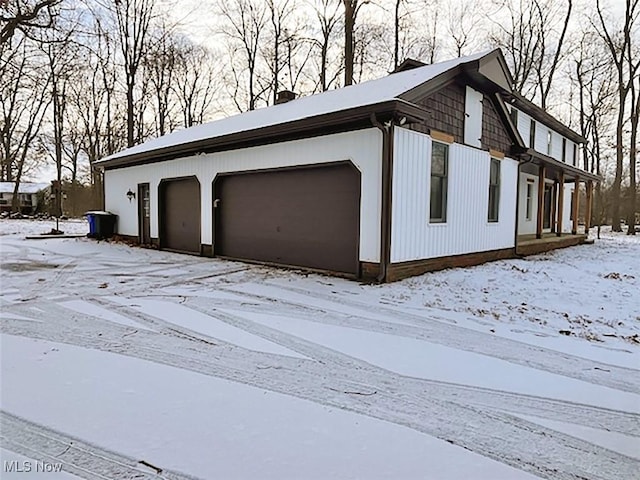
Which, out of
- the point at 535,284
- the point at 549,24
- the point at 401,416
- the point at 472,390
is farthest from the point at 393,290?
the point at 549,24

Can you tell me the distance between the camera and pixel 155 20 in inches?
782

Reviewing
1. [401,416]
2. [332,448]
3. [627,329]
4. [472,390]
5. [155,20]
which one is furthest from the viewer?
[155,20]

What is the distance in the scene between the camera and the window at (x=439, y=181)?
750cm

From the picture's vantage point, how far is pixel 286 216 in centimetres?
827

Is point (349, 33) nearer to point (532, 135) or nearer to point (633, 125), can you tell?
point (532, 135)

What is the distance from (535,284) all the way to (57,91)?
1029 inches

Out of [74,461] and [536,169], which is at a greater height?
[536,169]

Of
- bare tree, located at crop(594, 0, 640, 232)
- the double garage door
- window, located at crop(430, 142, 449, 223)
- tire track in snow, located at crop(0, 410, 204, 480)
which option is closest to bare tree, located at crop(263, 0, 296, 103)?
the double garage door

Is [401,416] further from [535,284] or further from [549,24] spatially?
[549,24]

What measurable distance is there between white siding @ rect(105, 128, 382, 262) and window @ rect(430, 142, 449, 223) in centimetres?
143

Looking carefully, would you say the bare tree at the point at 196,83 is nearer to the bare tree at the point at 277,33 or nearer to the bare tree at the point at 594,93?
the bare tree at the point at 277,33

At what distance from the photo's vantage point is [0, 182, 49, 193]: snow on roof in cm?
3121

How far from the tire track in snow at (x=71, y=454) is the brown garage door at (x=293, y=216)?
5236 mm

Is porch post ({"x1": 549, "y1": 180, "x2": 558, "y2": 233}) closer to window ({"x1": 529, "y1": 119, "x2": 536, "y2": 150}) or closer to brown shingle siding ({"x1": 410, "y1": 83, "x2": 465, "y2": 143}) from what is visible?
window ({"x1": 529, "y1": 119, "x2": 536, "y2": 150})
